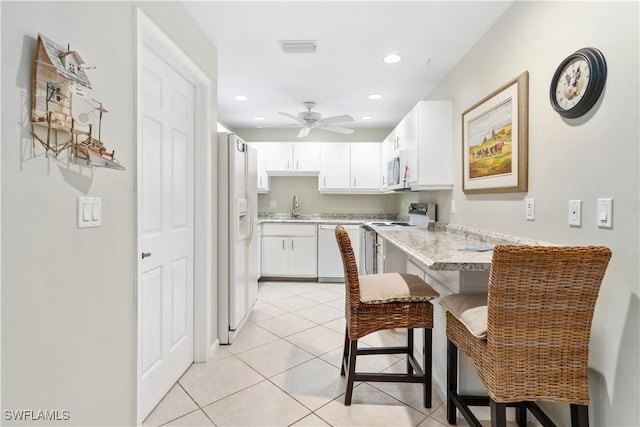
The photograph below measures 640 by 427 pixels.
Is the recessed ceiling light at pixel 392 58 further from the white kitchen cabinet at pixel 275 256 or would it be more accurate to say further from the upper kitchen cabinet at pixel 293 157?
the white kitchen cabinet at pixel 275 256

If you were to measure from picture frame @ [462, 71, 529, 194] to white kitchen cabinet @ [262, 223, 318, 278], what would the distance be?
2.65 metres

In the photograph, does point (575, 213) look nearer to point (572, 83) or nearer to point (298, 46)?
point (572, 83)

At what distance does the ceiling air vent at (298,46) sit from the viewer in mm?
2482

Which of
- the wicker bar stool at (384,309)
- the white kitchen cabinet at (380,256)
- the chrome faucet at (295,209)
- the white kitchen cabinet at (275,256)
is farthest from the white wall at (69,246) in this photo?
the chrome faucet at (295,209)

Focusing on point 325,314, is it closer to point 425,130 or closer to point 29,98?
point 425,130

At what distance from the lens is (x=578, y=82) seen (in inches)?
56.9

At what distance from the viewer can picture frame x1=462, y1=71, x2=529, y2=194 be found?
1.88 meters

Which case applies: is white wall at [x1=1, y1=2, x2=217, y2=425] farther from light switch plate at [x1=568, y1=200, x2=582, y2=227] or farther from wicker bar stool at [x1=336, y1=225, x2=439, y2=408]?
light switch plate at [x1=568, y1=200, x2=582, y2=227]

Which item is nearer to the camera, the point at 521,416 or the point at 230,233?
the point at 521,416

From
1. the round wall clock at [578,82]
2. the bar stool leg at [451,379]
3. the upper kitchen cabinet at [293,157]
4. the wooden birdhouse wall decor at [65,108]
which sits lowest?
the bar stool leg at [451,379]

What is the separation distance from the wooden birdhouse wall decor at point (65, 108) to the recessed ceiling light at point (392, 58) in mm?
2262

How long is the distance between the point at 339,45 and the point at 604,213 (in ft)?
6.85

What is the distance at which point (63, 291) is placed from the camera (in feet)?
3.58

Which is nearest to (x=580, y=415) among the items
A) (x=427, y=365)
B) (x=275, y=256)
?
(x=427, y=365)
